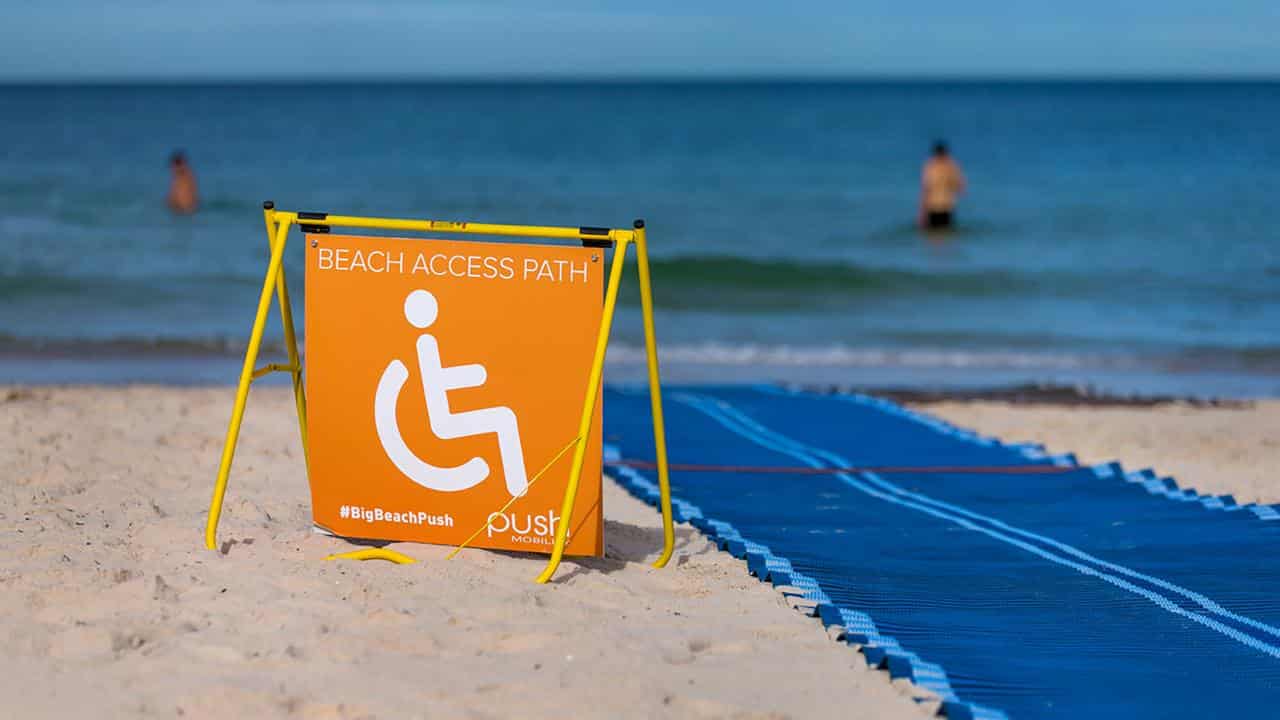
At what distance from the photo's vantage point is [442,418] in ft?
14.4

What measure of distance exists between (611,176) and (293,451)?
31.8m

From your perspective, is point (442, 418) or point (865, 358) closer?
point (442, 418)

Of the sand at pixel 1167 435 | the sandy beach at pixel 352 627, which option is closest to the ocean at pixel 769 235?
the sand at pixel 1167 435

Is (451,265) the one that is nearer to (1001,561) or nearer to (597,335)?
(597,335)

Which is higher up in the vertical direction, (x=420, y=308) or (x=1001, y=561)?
(x=420, y=308)

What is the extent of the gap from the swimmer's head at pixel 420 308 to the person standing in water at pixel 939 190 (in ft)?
64.2

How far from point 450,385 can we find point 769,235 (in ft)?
71.4

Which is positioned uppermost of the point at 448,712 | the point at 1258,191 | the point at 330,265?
the point at 1258,191

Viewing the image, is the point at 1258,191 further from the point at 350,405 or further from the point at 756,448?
the point at 350,405

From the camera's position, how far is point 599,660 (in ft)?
11.7

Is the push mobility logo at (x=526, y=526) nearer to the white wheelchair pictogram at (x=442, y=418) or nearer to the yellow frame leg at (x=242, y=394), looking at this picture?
the white wheelchair pictogram at (x=442, y=418)

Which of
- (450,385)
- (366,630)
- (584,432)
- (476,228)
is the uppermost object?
(476,228)

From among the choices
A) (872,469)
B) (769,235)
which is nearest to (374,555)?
(872,469)

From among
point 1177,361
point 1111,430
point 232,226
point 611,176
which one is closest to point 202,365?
point 1111,430
